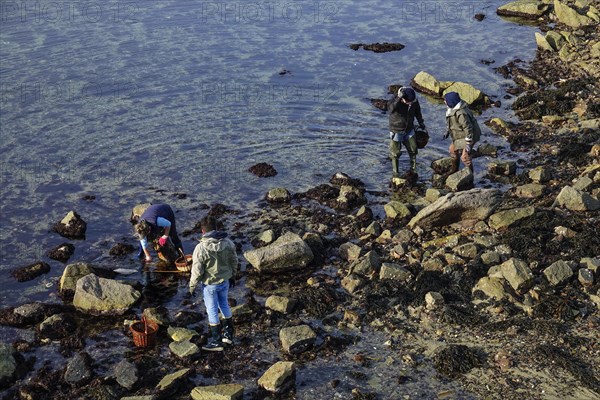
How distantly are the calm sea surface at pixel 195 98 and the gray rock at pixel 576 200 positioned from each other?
14.1ft

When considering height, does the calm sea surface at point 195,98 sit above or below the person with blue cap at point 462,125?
below

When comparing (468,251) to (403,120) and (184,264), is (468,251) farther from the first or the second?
(184,264)

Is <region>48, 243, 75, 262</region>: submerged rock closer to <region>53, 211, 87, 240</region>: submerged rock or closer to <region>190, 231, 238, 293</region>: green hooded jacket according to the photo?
<region>53, 211, 87, 240</region>: submerged rock

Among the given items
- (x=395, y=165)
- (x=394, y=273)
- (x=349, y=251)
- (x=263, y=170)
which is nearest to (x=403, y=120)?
(x=395, y=165)

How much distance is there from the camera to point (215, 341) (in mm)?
14375

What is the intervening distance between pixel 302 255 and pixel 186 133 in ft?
31.8

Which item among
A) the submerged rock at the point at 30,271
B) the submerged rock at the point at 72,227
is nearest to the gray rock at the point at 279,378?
the submerged rock at the point at 30,271

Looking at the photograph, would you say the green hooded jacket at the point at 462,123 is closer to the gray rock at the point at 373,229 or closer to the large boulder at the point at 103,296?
the gray rock at the point at 373,229

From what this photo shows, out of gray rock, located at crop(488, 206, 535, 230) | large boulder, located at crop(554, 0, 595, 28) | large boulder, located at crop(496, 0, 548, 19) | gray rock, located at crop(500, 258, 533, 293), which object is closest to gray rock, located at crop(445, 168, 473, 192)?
gray rock, located at crop(488, 206, 535, 230)

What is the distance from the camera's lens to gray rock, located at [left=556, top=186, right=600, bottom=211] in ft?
58.2

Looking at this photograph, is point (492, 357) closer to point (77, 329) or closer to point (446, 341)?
point (446, 341)

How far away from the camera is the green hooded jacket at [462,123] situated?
768 inches

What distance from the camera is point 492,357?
13.4 meters

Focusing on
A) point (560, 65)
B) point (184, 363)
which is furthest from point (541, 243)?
point (560, 65)
